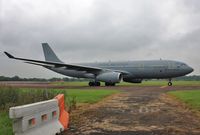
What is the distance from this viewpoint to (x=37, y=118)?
6215 millimetres

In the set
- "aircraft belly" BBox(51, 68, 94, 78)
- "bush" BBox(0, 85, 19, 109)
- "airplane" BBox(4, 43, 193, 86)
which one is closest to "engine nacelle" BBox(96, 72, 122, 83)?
"airplane" BBox(4, 43, 193, 86)

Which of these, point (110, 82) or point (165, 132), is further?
point (110, 82)

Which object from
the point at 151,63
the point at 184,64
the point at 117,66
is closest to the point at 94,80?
the point at 117,66

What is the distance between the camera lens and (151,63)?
34.8 m

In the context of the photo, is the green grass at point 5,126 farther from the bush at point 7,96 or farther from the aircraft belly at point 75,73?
the aircraft belly at point 75,73

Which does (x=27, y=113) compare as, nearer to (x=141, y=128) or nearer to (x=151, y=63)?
(x=141, y=128)

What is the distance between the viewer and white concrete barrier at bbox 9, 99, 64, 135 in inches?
212

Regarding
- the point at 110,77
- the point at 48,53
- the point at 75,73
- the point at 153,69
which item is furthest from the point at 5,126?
the point at 48,53

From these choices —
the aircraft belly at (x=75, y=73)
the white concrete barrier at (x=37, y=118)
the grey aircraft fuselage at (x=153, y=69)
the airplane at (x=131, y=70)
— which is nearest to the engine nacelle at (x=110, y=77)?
the airplane at (x=131, y=70)

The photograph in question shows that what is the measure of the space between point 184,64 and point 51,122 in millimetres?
29938

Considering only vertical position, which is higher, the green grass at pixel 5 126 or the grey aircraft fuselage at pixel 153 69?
the grey aircraft fuselage at pixel 153 69

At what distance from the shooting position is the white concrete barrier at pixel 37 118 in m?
5.39

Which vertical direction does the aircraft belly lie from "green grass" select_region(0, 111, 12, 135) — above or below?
above

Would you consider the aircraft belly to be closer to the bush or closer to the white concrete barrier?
the bush
